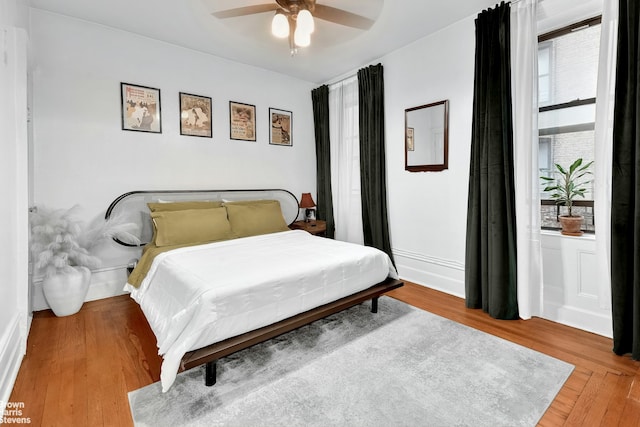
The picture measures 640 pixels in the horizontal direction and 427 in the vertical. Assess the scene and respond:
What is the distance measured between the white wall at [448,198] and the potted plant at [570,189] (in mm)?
106

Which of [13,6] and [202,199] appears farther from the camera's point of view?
[202,199]

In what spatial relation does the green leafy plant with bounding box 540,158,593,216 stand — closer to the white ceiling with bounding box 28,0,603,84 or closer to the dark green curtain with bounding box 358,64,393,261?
the white ceiling with bounding box 28,0,603,84

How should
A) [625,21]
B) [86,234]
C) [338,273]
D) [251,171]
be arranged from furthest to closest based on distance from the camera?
[251,171]
[86,234]
[338,273]
[625,21]

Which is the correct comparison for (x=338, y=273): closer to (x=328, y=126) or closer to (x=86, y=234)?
(x=86, y=234)

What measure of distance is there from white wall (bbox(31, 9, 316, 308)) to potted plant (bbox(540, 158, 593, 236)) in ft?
11.2

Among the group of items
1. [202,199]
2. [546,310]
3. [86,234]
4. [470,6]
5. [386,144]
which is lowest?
[546,310]

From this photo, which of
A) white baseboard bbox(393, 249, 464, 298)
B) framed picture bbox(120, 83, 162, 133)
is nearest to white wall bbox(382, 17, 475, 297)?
white baseboard bbox(393, 249, 464, 298)

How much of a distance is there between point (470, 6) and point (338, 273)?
2.74 m

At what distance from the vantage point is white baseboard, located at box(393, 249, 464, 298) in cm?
338

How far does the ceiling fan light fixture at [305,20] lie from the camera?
2.12 m

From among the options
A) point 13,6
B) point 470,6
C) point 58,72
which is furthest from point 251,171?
point 470,6

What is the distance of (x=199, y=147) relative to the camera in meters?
3.89

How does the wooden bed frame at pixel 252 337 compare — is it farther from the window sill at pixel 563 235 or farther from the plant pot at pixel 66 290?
the plant pot at pixel 66 290

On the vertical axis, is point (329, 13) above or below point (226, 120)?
above
